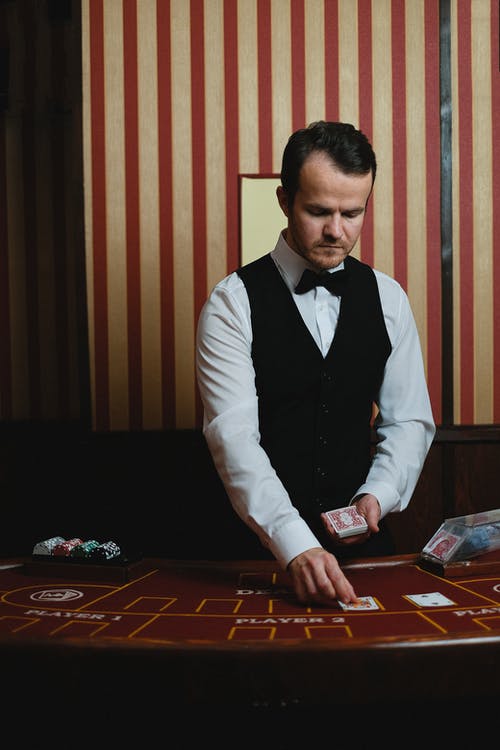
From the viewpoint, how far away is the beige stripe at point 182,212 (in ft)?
10.1

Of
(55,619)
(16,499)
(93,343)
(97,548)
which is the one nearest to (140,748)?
(55,619)

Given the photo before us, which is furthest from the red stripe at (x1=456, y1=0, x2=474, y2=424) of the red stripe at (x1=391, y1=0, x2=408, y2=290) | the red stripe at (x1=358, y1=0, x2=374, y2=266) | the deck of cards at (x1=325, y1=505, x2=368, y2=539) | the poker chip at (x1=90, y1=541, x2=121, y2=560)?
the poker chip at (x1=90, y1=541, x2=121, y2=560)

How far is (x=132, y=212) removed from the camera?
3.11 metres

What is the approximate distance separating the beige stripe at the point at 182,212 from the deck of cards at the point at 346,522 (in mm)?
1610

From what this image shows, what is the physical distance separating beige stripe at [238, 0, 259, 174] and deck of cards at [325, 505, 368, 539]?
6.33 ft

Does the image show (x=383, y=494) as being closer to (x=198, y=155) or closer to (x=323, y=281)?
(x=323, y=281)

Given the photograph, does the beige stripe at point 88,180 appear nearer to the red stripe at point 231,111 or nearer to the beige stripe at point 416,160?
the red stripe at point 231,111

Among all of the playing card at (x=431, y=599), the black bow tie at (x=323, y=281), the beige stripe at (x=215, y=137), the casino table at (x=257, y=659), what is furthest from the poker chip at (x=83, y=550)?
the beige stripe at (x=215, y=137)

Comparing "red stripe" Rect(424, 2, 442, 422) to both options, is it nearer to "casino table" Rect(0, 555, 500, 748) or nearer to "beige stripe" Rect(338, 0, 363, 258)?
"beige stripe" Rect(338, 0, 363, 258)

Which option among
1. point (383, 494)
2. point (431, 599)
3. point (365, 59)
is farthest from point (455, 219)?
point (431, 599)

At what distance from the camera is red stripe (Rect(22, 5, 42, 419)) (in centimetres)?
407

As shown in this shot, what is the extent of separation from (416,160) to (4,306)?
2429 millimetres

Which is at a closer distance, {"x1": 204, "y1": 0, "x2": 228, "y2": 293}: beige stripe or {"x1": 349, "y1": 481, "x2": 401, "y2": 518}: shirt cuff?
{"x1": 349, "y1": 481, "x2": 401, "y2": 518}: shirt cuff

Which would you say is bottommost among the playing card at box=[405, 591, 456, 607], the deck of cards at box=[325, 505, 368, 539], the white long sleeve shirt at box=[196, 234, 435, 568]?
the playing card at box=[405, 591, 456, 607]
